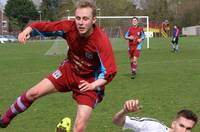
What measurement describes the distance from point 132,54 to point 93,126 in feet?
30.5

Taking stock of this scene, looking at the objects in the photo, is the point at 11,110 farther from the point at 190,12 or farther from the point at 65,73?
the point at 190,12

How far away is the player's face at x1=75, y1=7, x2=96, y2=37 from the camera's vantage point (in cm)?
654

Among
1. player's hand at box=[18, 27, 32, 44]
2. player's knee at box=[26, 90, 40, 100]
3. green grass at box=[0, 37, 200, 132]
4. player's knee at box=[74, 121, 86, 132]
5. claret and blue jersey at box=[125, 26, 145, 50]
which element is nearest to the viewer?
player's hand at box=[18, 27, 32, 44]

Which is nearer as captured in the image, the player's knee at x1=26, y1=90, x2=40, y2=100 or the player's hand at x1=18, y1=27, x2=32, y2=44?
the player's hand at x1=18, y1=27, x2=32, y2=44

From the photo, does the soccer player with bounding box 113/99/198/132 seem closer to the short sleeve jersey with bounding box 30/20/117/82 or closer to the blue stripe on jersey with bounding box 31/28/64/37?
the short sleeve jersey with bounding box 30/20/117/82

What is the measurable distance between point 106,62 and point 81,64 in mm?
509

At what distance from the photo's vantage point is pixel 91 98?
6777mm

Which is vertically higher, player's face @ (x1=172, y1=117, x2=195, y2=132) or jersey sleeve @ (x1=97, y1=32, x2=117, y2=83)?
jersey sleeve @ (x1=97, y1=32, x2=117, y2=83)

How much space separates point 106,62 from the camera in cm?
649

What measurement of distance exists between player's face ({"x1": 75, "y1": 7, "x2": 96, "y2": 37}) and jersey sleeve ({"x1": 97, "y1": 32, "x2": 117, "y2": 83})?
27 centimetres

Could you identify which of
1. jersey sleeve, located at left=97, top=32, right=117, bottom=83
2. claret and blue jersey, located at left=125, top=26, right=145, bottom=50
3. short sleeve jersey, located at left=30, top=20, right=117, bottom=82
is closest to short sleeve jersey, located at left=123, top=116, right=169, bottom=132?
jersey sleeve, located at left=97, top=32, right=117, bottom=83

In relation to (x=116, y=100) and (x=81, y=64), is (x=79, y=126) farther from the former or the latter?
(x=116, y=100)

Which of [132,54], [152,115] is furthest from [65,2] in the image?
[152,115]

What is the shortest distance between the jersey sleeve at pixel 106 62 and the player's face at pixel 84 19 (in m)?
0.27
